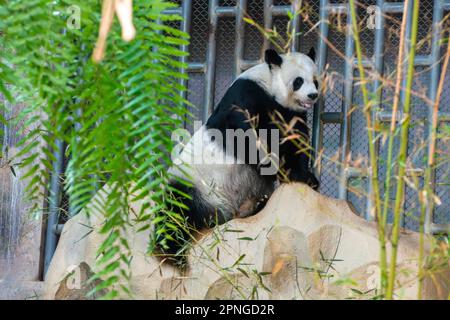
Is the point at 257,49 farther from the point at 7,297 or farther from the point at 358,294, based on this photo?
the point at 358,294

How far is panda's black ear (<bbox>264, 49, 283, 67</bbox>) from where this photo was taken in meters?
4.24

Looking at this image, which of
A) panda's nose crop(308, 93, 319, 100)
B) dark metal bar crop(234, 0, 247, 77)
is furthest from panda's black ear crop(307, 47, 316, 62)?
dark metal bar crop(234, 0, 247, 77)

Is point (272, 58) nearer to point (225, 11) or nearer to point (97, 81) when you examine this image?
point (225, 11)

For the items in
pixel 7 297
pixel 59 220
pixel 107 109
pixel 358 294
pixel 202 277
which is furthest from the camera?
pixel 59 220

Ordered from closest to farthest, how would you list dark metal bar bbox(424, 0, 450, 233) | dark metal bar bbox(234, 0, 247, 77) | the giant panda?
1. the giant panda
2. dark metal bar bbox(424, 0, 450, 233)
3. dark metal bar bbox(234, 0, 247, 77)

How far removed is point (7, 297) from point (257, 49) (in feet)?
7.48

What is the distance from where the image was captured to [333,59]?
5.12m

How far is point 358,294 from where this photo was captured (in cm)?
298

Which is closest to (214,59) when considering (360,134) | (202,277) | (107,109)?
(360,134)

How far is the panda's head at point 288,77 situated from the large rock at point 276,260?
0.82m

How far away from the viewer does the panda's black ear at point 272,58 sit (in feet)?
13.9

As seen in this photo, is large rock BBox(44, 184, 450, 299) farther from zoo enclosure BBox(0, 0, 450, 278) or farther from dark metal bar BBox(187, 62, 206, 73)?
dark metal bar BBox(187, 62, 206, 73)

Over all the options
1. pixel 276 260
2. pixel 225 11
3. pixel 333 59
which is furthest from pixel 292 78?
pixel 276 260

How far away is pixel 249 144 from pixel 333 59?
1.28 m
